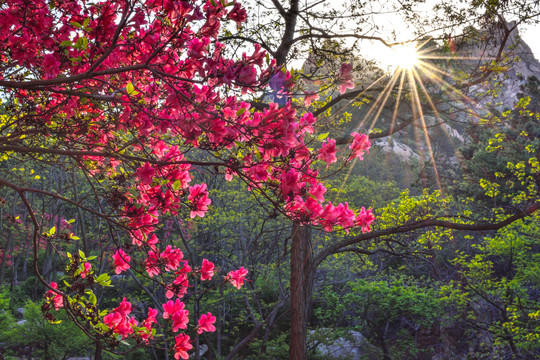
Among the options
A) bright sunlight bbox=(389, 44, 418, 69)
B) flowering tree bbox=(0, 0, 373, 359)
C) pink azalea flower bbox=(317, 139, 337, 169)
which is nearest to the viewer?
flowering tree bbox=(0, 0, 373, 359)

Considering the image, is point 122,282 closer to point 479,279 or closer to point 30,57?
point 479,279

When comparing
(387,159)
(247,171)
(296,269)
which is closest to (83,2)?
(247,171)

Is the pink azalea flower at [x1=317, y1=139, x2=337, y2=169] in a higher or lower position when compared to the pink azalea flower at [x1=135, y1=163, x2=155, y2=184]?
higher

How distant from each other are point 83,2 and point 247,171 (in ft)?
4.60

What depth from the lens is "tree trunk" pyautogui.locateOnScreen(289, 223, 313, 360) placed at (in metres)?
5.71

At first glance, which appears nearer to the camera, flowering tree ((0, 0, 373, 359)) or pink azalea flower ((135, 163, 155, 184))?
flowering tree ((0, 0, 373, 359))

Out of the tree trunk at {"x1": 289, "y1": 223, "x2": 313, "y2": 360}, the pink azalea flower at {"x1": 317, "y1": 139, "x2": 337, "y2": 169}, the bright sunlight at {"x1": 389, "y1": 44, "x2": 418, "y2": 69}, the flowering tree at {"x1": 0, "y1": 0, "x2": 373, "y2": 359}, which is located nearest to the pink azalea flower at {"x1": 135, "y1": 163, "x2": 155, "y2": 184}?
the flowering tree at {"x1": 0, "y1": 0, "x2": 373, "y2": 359}

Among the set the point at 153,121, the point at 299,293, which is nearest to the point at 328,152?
the point at 153,121

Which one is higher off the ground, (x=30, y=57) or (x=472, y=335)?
(x=30, y=57)

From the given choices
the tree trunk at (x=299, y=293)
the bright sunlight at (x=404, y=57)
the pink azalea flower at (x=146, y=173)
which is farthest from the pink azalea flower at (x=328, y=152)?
the bright sunlight at (x=404, y=57)

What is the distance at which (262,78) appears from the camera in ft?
6.05

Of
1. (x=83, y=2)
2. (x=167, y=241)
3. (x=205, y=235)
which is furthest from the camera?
(x=167, y=241)

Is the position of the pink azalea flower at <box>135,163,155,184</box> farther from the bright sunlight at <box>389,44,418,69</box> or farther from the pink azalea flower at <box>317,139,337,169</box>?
the bright sunlight at <box>389,44,418,69</box>

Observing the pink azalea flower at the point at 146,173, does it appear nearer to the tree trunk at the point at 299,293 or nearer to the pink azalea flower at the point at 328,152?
the pink azalea flower at the point at 328,152
